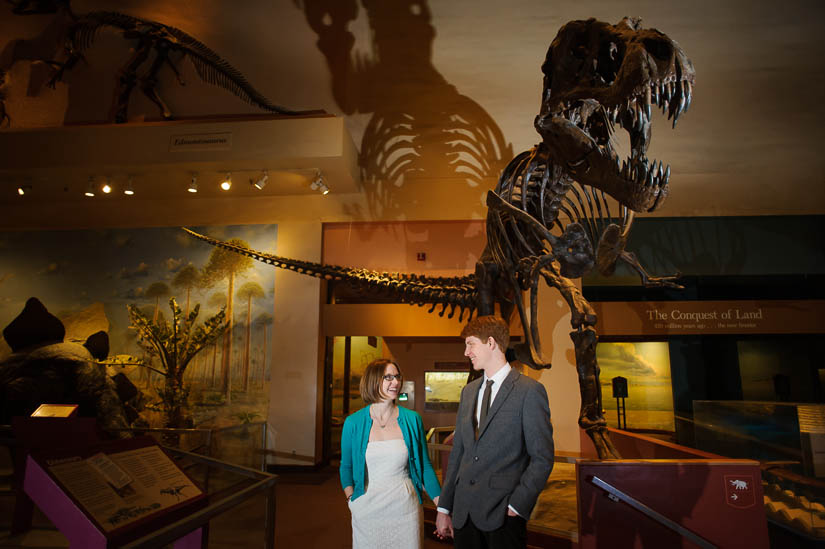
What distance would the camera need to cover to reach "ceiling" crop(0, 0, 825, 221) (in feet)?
19.3

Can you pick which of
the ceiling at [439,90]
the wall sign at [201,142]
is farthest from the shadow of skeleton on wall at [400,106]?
the wall sign at [201,142]

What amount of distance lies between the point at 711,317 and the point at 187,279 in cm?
764

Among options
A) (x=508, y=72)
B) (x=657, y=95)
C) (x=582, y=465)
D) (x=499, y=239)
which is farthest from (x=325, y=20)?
(x=582, y=465)

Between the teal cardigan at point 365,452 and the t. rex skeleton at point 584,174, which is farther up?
the t. rex skeleton at point 584,174

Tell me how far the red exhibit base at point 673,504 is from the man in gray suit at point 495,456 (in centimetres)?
107

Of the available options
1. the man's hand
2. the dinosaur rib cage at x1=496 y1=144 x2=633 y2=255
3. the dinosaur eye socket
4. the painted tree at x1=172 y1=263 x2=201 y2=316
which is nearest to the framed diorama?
the dinosaur rib cage at x1=496 y1=144 x2=633 y2=255

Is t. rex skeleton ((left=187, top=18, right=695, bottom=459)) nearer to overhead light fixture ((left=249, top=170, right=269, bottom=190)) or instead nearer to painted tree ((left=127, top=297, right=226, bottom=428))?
overhead light fixture ((left=249, top=170, right=269, bottom=190))

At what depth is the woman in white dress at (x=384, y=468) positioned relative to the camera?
7.16ft

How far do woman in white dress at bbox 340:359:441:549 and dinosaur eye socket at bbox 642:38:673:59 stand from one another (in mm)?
2259

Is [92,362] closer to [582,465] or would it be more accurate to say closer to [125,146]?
[125,146]

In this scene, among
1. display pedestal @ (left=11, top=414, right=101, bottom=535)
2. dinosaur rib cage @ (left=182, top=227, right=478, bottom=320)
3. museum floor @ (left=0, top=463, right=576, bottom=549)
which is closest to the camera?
display pedestal @ (left=11, top=414, right=101, bottom=535)

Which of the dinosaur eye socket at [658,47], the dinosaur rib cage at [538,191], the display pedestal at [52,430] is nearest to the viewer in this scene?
the display pedestal at [52,430]

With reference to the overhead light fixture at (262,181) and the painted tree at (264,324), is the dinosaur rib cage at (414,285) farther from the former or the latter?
the painted tree at (264,324)

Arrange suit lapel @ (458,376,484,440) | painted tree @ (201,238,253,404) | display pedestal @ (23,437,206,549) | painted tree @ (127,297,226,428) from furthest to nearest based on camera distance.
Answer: painted tree @ (201,238,253,404) → painted tree @ (127,297,226,428) → suit lapel @ (458,376,484,440) → display pedestal @ (23,437,206,549)
